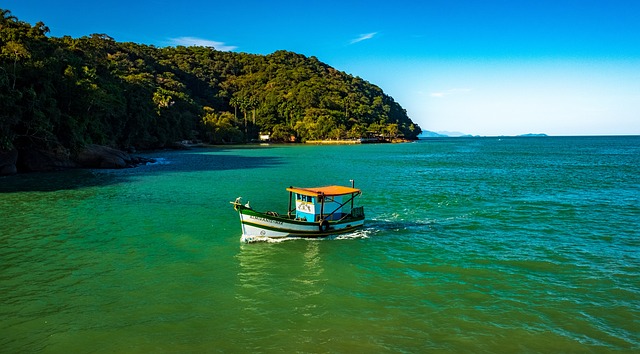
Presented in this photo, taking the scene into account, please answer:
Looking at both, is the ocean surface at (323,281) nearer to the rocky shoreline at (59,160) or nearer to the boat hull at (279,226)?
the boat hull at (279,226)

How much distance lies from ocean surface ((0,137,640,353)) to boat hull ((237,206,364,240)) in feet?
2.17

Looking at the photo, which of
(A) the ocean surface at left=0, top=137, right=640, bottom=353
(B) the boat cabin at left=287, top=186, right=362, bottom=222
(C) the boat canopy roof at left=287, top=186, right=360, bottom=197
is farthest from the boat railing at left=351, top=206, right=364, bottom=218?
(C) the boat canopy roof at left=287, top=186, right=360, bottom=197

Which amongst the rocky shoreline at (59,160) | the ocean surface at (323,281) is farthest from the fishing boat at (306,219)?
the rocky shoreline at (59,160)

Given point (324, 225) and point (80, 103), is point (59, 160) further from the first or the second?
point (324, 225)

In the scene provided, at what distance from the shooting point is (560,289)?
16141 millimetres

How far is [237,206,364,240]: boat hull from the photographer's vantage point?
22062mm

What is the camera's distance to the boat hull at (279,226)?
2206 centimetres

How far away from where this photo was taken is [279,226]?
22688 millimetres

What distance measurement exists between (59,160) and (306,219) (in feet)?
158

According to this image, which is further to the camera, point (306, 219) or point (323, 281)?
point (306, 219)

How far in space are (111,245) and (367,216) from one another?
1660 centimetres

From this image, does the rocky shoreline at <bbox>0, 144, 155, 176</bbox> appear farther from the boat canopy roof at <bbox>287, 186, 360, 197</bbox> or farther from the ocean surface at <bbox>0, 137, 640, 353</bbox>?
the boat canopy roof at <bbox>287, 186, 360, 197</bbox>

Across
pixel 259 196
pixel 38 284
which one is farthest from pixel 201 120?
pixel 38 284

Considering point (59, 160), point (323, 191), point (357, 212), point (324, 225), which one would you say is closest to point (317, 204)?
point (323, 191)
